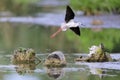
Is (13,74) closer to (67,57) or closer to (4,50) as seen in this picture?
(67,57)

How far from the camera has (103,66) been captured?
1482cm

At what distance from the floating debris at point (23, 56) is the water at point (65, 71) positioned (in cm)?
20

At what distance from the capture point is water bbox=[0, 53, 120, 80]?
44.1 ft

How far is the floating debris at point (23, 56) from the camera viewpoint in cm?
1545

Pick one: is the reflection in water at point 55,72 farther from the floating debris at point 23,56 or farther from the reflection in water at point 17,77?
the floating debris at point 23,56

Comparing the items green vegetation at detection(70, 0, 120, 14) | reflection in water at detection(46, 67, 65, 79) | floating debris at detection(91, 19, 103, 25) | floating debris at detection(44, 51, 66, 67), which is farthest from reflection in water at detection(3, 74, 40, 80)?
green vegetation at detection(70, 0, 120, 14)

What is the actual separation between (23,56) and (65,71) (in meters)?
1.70

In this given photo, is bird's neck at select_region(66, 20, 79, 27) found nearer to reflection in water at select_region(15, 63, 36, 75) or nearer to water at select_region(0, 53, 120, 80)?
water at select_region(0, 53, 120, 80)

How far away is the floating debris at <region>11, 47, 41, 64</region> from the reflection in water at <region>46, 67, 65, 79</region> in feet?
3.17

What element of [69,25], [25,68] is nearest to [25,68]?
[25,68]

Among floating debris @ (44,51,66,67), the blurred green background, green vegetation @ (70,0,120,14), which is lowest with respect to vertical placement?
floating debris @ (44,51,66,67)

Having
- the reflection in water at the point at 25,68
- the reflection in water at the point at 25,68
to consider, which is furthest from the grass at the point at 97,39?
the reflection in water at the point at 25,68

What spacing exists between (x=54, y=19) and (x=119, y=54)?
56.3 ft

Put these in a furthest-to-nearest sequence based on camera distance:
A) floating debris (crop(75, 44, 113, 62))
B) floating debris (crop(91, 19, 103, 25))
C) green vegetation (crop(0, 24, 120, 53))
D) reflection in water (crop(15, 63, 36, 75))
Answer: floating debris (crop(91, 19, 103, 25))
green vegetation (crop(0, 24, 120, 53))
floating debris (crop(75, 44, 113, 62))
reflection in water (crop(15, 63, 36, 75))
